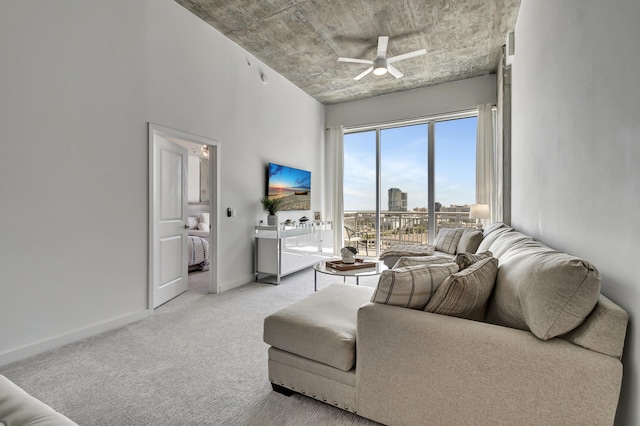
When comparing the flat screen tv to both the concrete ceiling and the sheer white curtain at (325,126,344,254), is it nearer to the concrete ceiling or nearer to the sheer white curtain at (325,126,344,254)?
the sheer white curtain at (325,126,344,254)

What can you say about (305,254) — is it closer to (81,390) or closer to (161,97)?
(161,97)

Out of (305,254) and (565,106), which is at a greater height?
(565,106)

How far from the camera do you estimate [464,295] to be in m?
1.24

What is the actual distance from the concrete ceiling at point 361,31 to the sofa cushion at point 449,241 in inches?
97.8

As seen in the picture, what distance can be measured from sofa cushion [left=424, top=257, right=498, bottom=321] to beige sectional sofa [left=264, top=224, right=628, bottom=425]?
0.17ft

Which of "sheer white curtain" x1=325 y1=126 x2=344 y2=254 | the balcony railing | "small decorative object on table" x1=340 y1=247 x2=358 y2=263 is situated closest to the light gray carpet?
"small decorative object on table" x1=340 y1=247 x2=358 y2=263

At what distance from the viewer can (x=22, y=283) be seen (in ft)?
6.74

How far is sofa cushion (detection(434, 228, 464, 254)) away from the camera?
394 centimetres

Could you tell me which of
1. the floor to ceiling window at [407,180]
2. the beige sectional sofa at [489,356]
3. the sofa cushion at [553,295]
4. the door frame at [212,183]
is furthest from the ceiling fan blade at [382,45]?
the sofa cushion at [553,295]

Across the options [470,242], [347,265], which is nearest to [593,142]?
[347,265]

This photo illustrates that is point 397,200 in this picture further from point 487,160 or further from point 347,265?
point 347,265

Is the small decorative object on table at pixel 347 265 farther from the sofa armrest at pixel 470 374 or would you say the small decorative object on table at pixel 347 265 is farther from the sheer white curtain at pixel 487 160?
the sheer white curtain at pixel 487 160

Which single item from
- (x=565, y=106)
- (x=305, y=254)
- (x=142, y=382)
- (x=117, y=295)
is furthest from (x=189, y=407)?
(x=305, y=254)

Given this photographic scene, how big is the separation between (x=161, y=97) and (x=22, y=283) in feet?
6.32
